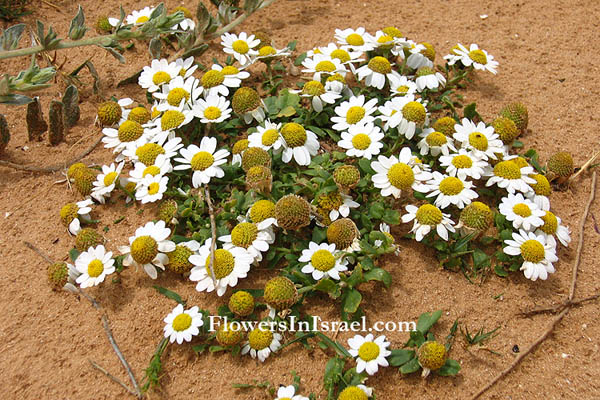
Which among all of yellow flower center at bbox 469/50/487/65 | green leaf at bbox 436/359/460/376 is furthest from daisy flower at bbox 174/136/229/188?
yellow flower center at bbox 469/50/487/65

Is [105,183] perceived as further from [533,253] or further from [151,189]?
[533,253]

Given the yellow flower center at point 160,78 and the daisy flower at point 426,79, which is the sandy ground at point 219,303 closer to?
the yellow flower center at point 160,78

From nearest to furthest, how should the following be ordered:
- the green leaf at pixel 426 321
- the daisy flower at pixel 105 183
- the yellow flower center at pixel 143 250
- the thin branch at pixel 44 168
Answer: the green leaf at pixel 426 321 → the yellow flower center at pixel 143 250 → the daisy flower at pixel 105 183 → the thin branch at pixel 44 168

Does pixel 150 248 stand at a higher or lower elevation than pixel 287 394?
higher

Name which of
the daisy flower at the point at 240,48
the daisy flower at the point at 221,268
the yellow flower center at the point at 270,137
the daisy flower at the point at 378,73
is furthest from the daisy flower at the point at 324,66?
the daisy flower at the point at 221,268

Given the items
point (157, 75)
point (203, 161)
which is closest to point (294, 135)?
point (203, 161)

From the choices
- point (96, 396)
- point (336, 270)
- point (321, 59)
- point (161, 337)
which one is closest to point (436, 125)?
point (321, 59)
